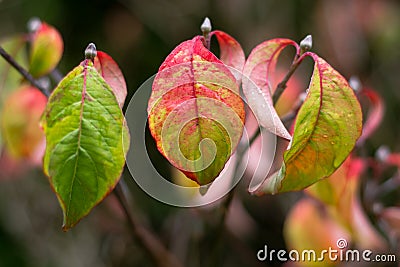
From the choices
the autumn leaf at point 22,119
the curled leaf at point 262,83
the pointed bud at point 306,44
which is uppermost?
the pointed bud at point 306,44

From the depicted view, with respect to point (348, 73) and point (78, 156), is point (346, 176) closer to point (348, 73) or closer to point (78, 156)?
point (78, 156)

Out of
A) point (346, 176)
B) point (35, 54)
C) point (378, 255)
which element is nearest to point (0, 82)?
point (35, 54)

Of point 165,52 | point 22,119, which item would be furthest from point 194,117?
point 165,52

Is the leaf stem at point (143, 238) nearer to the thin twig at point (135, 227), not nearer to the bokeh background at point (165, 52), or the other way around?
the thin twig at point (135, 227)

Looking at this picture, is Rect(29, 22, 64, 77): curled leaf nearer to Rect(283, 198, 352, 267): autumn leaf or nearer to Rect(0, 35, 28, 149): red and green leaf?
Rect(0, 35, 28, 149): red and green leaf

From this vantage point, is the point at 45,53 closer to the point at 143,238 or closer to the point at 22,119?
the point at 22,119

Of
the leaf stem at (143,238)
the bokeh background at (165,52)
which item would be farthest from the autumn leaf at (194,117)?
the bokeh background at (165,52)
